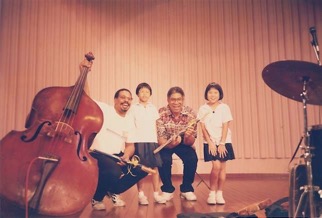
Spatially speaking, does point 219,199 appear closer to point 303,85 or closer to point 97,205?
point 97,205

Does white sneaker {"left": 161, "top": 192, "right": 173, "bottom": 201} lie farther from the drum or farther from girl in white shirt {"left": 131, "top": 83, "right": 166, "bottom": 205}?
the drum

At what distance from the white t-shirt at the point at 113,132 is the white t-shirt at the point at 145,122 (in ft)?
0.17

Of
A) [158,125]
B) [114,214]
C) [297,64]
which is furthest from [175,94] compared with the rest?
[297,64]

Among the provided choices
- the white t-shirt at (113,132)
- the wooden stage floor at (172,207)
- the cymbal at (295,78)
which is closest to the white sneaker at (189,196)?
the wooden stage floor at (172,207)

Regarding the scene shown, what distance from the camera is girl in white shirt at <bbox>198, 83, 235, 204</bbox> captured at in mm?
2666

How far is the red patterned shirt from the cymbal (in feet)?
3.65

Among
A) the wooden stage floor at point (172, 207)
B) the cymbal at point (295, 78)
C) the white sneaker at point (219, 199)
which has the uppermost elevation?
the cymbal at point (295, 78)

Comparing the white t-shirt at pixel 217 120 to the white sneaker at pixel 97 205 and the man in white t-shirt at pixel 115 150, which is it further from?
the white sneaker at pixel 97 205

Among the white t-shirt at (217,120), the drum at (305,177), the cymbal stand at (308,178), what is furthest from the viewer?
the white t-shirt at (217,120)

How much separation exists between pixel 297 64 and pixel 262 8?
3.78 meters

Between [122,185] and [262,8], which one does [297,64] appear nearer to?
[122,185]

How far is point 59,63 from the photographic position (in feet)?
16.2

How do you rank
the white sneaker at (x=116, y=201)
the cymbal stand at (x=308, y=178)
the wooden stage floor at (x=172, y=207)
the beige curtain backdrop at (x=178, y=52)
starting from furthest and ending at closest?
the beige curtain backdrop at (x=178, y=52) < the white sneaker at (x=116, y=201) < the wooden stage floor at (x=172, y=207) < the cymbal stand at (x=308, y=178)

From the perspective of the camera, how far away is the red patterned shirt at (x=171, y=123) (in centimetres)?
284
